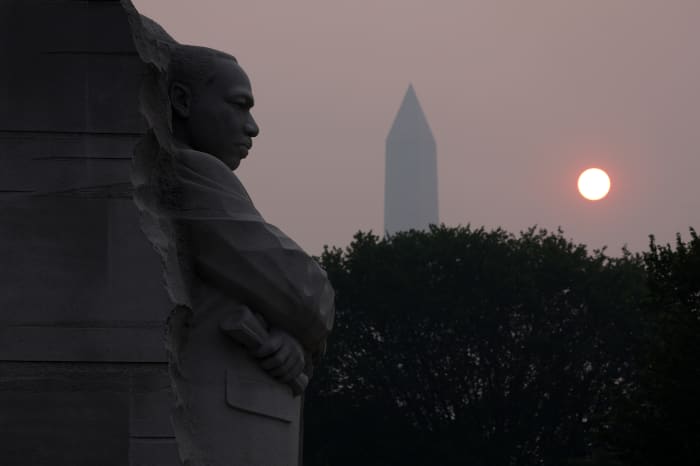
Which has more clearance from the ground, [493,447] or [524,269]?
[524,269]

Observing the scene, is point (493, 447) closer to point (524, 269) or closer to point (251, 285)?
point (524, 269)

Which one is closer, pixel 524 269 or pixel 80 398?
pixel 80 398

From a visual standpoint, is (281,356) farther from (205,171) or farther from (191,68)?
(191,68)

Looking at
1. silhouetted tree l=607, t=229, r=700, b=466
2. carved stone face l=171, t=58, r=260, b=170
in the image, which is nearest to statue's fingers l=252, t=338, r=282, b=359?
carved stone face l=171, t=58, r=260, b=170

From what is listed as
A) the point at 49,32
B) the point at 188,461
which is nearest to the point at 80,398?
the point at 188,461

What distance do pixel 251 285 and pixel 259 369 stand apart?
40 cm

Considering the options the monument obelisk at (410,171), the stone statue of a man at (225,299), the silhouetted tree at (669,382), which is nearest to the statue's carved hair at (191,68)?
the stone statue of a man at (225,299)

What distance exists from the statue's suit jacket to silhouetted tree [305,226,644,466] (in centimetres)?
3209

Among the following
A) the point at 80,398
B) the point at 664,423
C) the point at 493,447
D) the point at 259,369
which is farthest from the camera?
the point at 493,447

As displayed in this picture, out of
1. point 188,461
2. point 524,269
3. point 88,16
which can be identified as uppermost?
point 524,269

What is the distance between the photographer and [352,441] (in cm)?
4034

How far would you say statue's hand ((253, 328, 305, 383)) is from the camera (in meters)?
6.58

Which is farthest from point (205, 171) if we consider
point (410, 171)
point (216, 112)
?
point (410, 171)

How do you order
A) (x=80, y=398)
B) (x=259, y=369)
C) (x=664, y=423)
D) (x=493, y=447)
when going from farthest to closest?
(x=493, y=447), (x=664, y=423), (x=259, y=369), (x=80, y=398)
